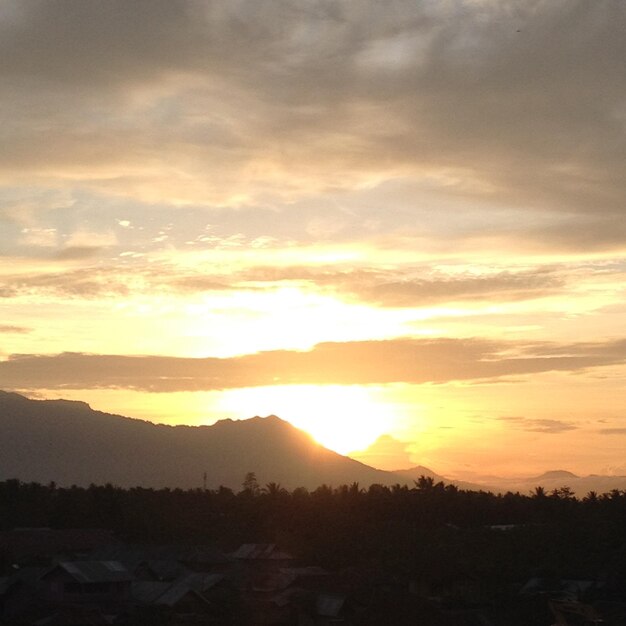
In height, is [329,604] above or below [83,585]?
below

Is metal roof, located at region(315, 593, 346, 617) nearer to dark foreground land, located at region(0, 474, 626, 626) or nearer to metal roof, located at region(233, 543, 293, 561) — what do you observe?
dark foreground land, located at region(0, 474, 626, 626)

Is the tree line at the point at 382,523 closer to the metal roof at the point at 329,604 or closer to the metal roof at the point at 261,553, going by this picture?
the metal roof at the point at 261,553

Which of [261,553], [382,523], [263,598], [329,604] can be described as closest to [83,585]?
[263,598]

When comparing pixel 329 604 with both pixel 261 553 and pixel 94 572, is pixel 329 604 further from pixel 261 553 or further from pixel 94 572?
pixel 261 553

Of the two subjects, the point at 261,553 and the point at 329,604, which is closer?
the point at 329,604

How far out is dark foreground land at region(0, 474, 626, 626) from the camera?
134ft

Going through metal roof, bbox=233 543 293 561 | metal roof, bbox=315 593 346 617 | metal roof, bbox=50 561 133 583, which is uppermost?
Answer: metal roof, bbox=50 561 133 583

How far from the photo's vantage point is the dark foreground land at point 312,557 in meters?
40.9

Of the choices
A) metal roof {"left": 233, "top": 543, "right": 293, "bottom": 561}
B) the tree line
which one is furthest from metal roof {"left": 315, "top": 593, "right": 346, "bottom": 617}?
metal roof {"left": 233, "top": 543, "right": 293, "bottom": 561}

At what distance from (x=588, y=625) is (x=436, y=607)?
612cm

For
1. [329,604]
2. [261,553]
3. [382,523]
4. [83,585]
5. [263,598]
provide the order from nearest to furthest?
1. [83,585]
2. [329,604]
3. [263,598]
4. [261,553]
5. [382,523]

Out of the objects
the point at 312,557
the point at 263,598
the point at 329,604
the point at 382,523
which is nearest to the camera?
the point at 329,604

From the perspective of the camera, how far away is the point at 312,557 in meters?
56.4

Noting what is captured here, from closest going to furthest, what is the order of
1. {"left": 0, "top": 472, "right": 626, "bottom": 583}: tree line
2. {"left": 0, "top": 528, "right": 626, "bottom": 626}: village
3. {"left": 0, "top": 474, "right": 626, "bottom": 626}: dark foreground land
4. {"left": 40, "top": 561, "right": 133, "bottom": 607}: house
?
1. {"left": 0, "top": 528, "right": 626, "bottom": 626}: village
2. {"left": 40, "top": 561, "right": 133, "bottom": 607}: house
3. {"left": 0, "top": 474, "right": 626, "bottom": 626}: dark foreground land
4. {"left": 0, "top": 472, "right": 626, "bottom": 583}: tree line
